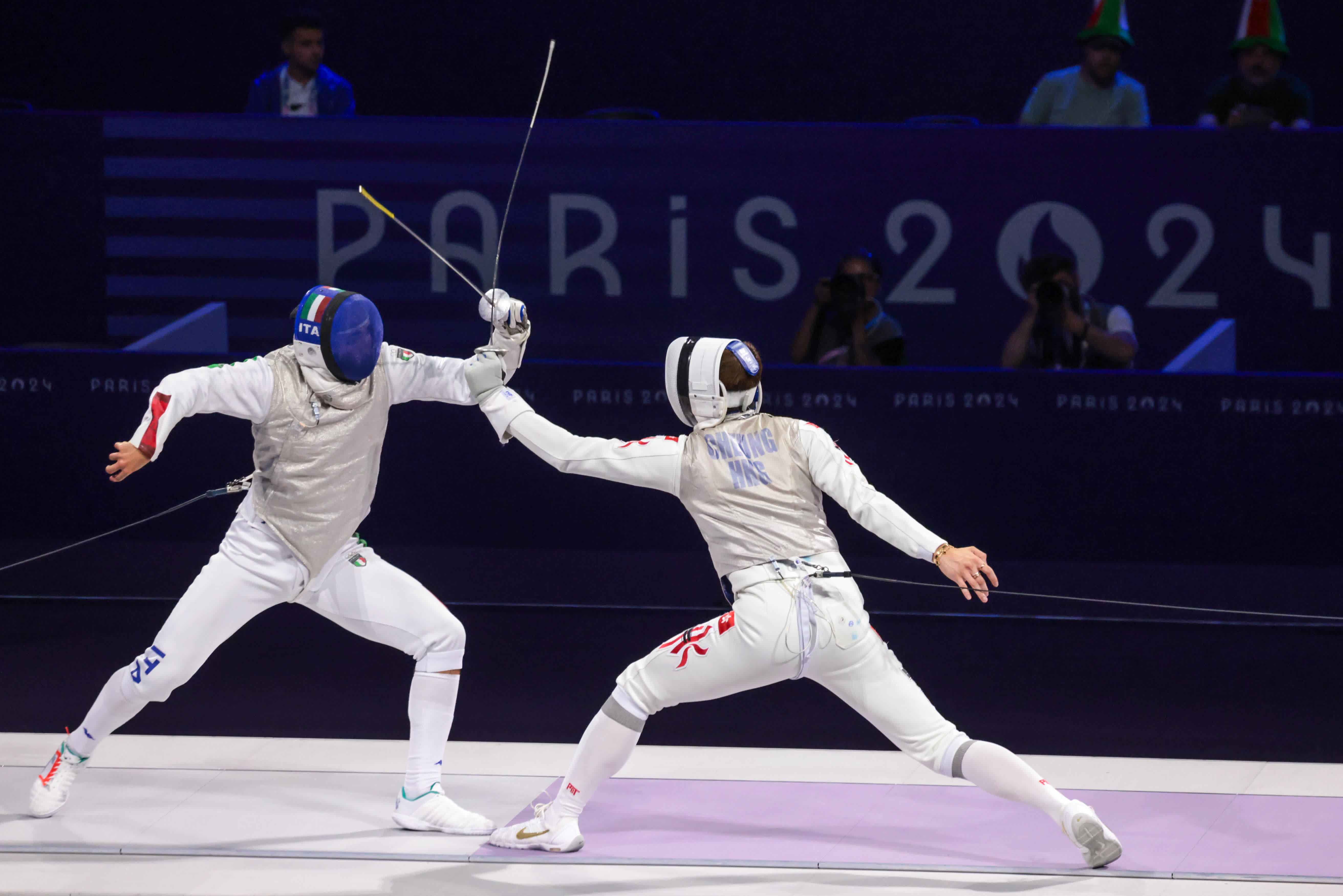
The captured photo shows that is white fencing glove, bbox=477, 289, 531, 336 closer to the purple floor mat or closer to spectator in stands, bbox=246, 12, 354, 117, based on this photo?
the purple floor mat

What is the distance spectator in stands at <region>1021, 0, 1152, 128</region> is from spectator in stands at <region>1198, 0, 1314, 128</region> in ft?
0.95

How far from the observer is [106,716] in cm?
352

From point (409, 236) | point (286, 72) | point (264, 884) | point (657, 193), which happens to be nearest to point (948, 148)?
point (657, 193)

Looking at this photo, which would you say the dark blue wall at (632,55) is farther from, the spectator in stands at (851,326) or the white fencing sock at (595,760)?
the white fencing sock at (595,760)

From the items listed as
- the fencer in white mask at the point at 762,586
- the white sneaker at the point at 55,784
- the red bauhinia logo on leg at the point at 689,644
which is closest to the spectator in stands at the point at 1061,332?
the fencer in white mask at the point at 762,586

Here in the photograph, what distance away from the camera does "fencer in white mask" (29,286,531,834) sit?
343 centimetres

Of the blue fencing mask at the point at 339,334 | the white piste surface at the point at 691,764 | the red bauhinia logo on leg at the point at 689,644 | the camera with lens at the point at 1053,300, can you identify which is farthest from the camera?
the camera with lens at the point at 1053,300

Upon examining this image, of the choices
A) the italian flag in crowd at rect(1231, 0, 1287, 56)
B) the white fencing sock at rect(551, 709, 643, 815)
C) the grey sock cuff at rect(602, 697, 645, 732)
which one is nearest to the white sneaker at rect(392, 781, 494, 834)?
the white fencing sock at rect(551, 709, 643, 815)

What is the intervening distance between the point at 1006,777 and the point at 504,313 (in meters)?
1.44

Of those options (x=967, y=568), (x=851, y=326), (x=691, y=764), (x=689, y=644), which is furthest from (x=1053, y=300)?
(x=689, y=644)

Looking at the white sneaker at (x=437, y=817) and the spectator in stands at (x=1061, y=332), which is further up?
the spectator in stands at (x=1061, y=332)

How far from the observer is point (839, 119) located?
7.36 metres

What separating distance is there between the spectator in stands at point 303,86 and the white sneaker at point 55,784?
11.0ft

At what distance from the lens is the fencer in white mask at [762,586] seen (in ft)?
10.3
